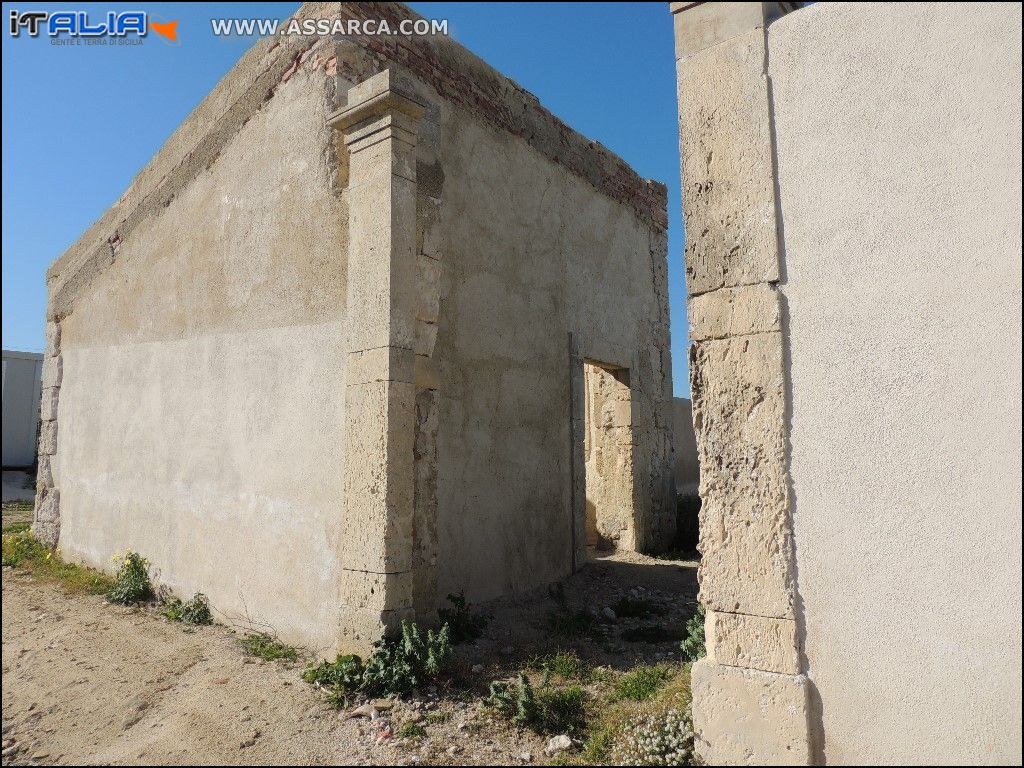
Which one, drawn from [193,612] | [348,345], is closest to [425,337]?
[348,345]

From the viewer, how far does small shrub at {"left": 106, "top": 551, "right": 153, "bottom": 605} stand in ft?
19.6

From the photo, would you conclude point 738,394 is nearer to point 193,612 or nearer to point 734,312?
point 734,312

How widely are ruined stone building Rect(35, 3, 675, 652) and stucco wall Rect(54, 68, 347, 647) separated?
0.02m

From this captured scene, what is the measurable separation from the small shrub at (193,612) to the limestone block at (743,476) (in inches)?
163

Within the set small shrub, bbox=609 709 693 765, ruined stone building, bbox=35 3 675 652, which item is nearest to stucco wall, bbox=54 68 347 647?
ruined stone building, bbox=35 3 675 652

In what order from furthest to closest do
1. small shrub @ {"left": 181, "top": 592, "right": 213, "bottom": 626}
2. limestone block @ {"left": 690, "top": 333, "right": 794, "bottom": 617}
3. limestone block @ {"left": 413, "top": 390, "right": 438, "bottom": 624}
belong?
small shrub @ {"left": 181, "top": 592, "right": 213, "bottom": 626} < limestone block @ {"left": 413, "top": 390, "right": 438, "bottom": 624} < limestone block @ {"left": 690, "top": 333, "right": 794, "bottom": 617}

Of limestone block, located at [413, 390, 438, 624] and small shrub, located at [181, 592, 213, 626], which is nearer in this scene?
limestone block, located at [413, 390, 438, 624]

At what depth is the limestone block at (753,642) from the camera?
8.70 feet

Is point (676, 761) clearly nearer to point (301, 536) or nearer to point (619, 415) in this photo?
point (301, 536)

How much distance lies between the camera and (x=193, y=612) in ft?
17.7

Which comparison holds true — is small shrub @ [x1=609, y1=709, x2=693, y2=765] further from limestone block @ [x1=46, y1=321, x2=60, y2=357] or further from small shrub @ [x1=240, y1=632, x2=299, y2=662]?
limestone block @ [x1=46, y1=321, x2=60, y2=357]

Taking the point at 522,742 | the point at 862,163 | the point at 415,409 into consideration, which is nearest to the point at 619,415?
the point at 415,409

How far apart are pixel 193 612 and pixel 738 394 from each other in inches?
182

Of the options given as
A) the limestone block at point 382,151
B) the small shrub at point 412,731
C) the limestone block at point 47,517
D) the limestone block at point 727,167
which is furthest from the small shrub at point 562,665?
the limestone block at point 47,517
